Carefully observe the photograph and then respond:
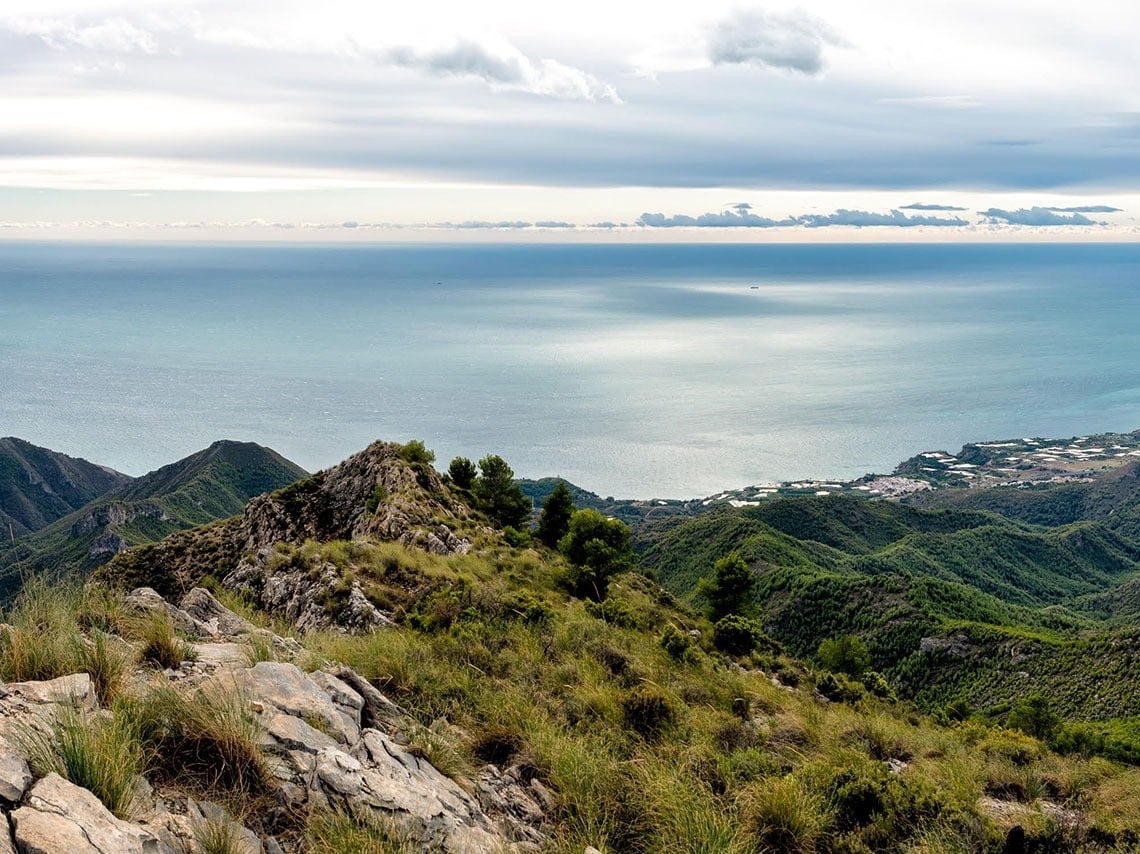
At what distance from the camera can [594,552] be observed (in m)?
24.3

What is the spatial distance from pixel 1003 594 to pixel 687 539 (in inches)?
1298

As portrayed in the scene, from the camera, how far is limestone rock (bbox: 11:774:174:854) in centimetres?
392

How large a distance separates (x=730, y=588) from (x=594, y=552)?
8.98m

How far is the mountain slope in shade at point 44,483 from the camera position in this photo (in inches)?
5027

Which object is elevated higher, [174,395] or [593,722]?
[593,722]

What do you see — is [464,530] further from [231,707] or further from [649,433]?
[649,433]

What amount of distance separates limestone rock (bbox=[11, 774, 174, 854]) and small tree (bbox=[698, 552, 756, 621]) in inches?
1086

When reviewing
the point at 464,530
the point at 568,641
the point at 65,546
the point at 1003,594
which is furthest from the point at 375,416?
the point at 568,641

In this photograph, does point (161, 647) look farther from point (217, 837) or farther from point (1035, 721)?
point (1035, 721)

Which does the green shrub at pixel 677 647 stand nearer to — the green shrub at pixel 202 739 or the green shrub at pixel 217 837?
the green shrub at pixel 202 739

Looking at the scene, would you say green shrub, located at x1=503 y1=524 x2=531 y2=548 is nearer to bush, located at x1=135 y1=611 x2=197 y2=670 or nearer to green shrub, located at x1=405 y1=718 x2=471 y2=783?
bush, located at x1=135 y1=611 x2=197 y2=670

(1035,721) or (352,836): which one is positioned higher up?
(352,836)

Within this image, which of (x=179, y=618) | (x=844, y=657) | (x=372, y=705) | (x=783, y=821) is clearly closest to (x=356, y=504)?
(x=179, y=618)

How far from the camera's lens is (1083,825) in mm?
7863
